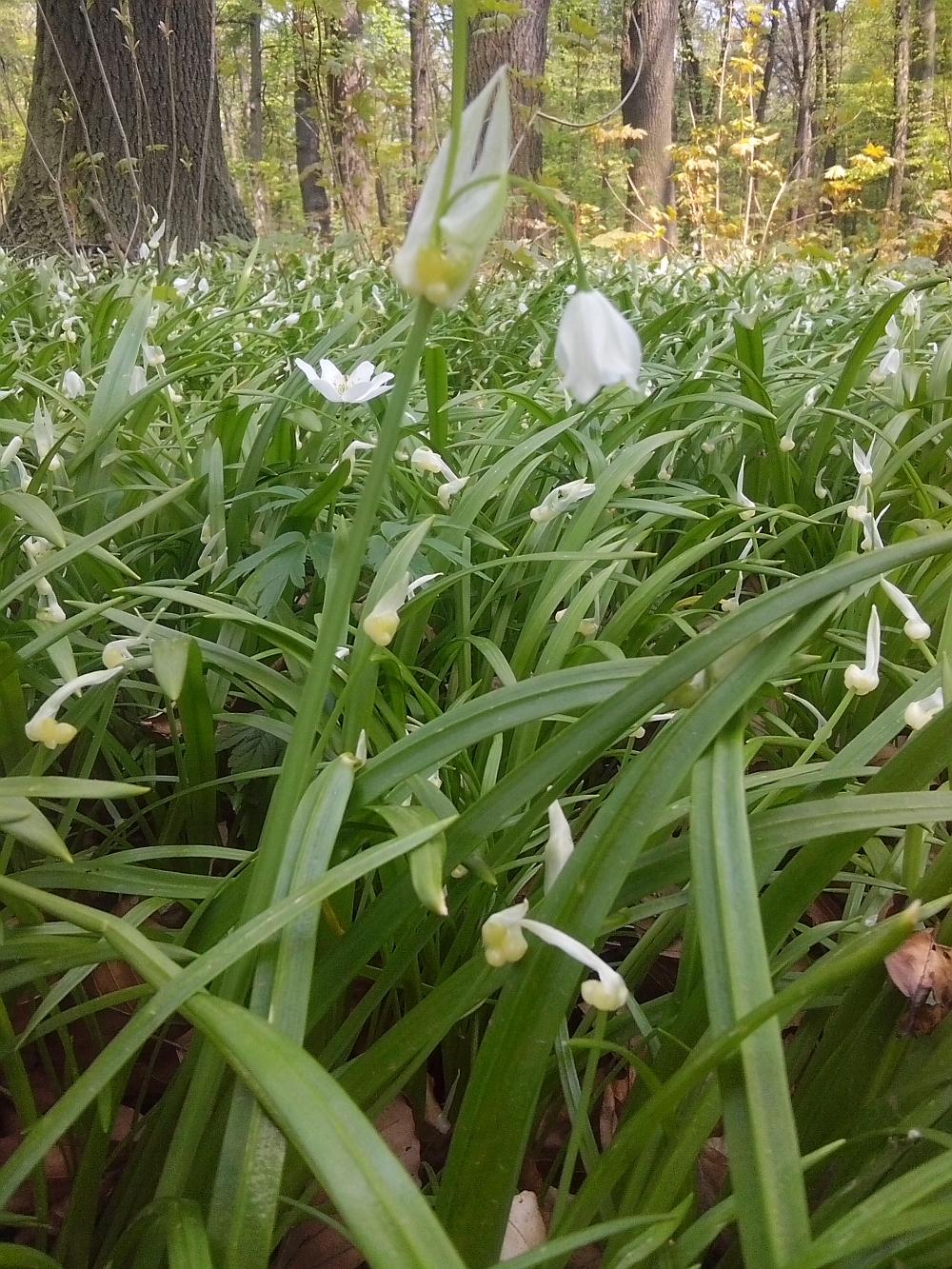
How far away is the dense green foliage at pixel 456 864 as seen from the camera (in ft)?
1.97

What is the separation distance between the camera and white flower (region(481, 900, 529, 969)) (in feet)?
2.01

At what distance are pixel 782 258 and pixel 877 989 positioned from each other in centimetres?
876

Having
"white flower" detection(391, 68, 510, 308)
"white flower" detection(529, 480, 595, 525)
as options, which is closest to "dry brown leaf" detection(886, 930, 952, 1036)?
"white flower" detection(391, 68, 510, 308)

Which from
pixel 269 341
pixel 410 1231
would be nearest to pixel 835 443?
pixel 269 341

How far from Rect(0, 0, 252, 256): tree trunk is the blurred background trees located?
597 mm

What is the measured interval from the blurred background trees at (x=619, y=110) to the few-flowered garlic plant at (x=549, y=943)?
201 cm

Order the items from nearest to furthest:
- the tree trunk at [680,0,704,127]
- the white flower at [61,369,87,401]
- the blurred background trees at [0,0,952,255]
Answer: the white flower at [61,369,87,401], the blurred background trees at [0,0,952,255], the tree trunk at [680,0,704,127]

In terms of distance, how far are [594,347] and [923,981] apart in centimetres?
57

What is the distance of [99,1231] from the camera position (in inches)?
32.3

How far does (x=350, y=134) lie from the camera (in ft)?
23.6

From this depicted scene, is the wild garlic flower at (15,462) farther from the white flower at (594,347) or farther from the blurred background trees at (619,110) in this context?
the blurred background trees at (619,110)

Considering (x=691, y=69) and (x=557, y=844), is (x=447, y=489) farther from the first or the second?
(x=691, y=69)

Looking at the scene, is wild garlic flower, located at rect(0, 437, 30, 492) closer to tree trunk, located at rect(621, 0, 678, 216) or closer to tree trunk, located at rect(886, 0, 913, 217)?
tree trunk, located at rect(621, 0, 678, 216)

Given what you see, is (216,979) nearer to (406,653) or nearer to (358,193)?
(406,653)
